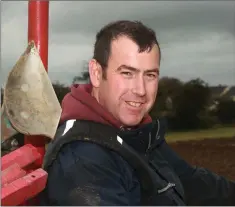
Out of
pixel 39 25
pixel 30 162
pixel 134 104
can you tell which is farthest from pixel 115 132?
pixel 39 25

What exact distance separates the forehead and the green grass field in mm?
480

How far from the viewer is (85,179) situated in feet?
3.32

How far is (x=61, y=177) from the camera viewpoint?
3.44ft

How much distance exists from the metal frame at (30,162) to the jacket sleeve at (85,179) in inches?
2.4

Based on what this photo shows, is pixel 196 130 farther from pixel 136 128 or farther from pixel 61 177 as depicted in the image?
pixel 61 177

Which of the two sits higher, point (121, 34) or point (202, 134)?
point (121, 34)

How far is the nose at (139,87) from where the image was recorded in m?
1.13

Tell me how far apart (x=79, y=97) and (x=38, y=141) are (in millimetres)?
166

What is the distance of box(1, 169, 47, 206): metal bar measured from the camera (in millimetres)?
805

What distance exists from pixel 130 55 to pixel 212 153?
0.71 m

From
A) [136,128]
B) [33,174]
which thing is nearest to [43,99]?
[33,174]

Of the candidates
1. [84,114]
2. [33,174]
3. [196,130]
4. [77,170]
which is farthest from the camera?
[196,130]

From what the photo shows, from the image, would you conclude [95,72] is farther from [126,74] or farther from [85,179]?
[85,179]

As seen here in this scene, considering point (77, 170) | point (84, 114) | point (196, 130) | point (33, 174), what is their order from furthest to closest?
point (196, 130)
point (84, 114)
point (77, 170)
point (33, 174)
